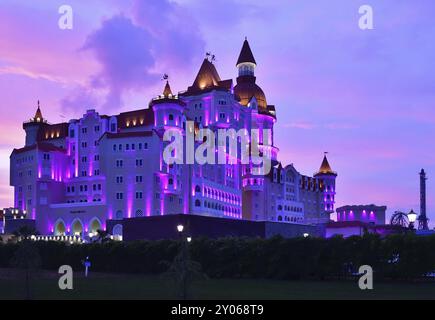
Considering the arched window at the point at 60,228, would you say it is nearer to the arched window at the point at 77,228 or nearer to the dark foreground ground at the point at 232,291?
the arched window at the point at 77,228

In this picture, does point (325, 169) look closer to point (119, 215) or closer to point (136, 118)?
Answer: point (136, 118)

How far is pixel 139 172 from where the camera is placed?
116 meters

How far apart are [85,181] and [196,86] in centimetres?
3421

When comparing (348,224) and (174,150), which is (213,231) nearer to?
(174,150)

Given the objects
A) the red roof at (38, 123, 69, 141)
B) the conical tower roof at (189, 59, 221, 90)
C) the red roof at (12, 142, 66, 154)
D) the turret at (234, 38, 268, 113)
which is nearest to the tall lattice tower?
the conical tower roof at (189, 59, 221, 90)

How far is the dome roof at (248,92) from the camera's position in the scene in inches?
6161

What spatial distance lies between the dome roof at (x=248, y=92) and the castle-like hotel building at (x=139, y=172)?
277 millimetres

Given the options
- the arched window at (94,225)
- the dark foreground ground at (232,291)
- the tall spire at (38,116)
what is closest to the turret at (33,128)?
the tall spire at (38,116)

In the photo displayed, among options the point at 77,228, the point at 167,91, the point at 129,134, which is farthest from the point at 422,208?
the point at 77,228

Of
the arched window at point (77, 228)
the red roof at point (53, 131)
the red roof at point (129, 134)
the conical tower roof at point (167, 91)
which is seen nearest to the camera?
the red roof at point (129, 134)

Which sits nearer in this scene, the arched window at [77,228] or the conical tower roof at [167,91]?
the arched window at [77,228]

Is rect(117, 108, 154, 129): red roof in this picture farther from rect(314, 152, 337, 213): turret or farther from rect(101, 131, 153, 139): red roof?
rect(314, 152, 337, 213): turret

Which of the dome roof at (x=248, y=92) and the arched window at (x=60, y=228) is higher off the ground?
the dome roof at (x=248, y=92)

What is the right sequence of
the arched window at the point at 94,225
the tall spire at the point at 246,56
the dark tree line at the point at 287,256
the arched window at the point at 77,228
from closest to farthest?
the dark tree line at the point at 287,256, the arched window at the point at 94,225, the arched window at the point at 77,228, the tall spire at the point at 246,56
